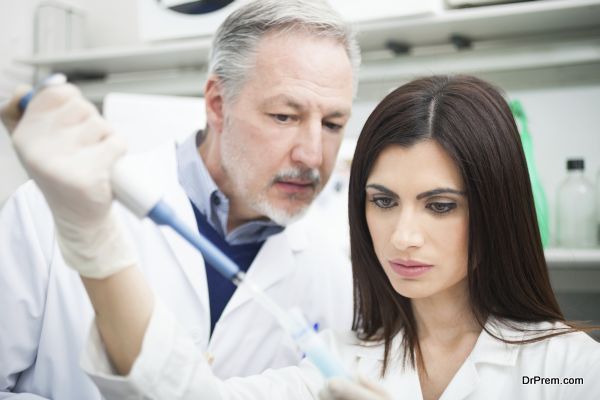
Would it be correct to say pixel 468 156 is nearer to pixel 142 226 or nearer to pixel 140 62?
pixel 142 226

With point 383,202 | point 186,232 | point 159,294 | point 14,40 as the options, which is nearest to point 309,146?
point 383,202

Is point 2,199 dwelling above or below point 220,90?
below

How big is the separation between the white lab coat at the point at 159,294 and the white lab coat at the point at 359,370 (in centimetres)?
18

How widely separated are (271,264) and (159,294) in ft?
0.85

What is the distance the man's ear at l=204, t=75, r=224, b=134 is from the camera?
140 centimetres

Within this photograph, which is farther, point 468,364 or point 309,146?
point 309,146

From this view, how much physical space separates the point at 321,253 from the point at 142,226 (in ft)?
1.47

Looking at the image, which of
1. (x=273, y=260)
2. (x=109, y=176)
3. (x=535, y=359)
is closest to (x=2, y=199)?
(x=273, y=260)

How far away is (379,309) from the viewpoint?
1245mm

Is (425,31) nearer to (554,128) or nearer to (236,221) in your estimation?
(554,128)

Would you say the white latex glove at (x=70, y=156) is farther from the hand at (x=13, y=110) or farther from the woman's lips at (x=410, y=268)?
the woman's lips at (x=410, y=268)

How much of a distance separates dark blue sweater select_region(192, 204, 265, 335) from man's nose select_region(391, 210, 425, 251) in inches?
18.7

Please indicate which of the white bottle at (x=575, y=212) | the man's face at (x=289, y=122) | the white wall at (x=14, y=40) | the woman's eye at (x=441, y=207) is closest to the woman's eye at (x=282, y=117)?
the man's face at (x=289, y=122)

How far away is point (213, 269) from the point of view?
4.47 feet
